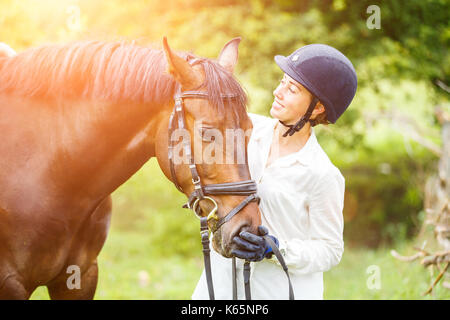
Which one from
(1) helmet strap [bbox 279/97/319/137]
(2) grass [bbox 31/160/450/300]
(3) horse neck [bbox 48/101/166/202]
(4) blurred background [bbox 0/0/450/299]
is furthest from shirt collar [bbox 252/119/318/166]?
(4) blurred background [bbox 0/0/450/299]

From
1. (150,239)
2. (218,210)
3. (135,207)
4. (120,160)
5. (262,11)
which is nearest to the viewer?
(218,210)

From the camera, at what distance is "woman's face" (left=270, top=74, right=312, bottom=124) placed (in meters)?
2.56

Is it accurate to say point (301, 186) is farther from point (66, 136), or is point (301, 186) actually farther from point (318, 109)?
point (66, 136)

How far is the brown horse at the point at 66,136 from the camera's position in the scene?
260 centimetres

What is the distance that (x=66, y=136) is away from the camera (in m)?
2.72

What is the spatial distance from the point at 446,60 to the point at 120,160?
245 inches

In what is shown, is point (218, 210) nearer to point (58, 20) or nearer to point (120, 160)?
point (120, 160)

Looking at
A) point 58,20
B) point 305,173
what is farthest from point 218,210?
point 58,20

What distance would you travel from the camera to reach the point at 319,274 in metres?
2.61

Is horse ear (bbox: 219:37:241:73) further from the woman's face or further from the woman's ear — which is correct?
the woman's ear

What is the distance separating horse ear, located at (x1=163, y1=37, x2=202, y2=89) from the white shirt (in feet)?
1.85

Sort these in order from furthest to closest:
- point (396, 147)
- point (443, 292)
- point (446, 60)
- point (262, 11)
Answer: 1. point (396, 147)
2. point (262, 11)
3. point (446, 60)
4. point (443, 292)

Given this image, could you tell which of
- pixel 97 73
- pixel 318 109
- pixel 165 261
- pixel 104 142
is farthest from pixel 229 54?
pixel 165 261

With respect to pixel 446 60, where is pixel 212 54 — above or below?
above
